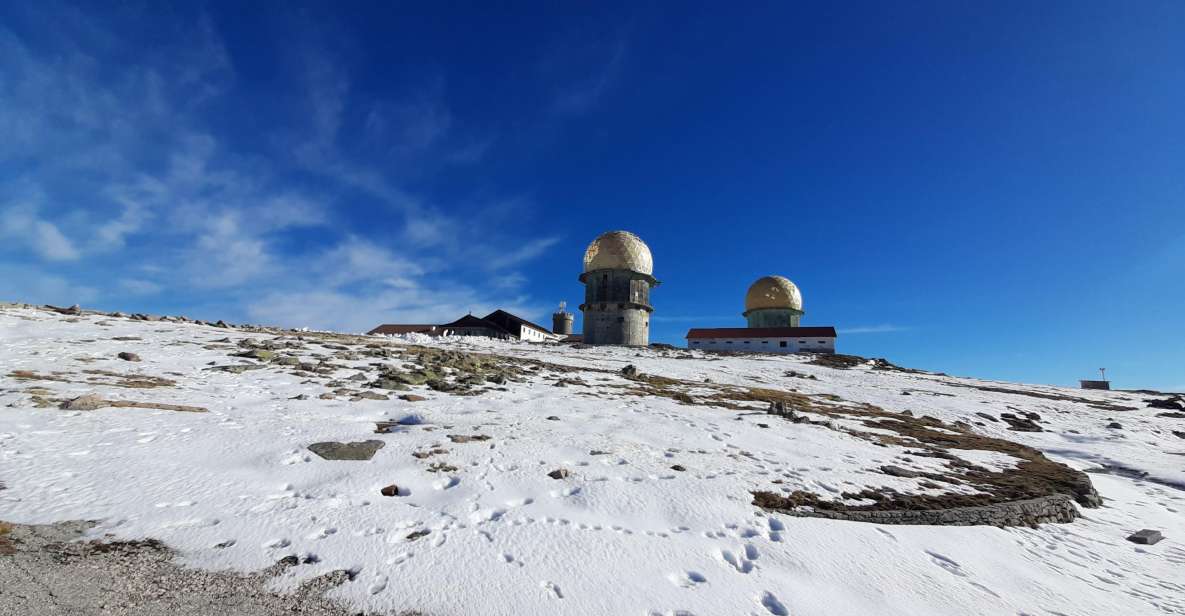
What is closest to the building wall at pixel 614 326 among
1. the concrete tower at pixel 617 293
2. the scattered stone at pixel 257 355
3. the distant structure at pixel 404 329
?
the concrete tower at pixel 617 293

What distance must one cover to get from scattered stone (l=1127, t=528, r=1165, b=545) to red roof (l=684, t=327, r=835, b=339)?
146 ft

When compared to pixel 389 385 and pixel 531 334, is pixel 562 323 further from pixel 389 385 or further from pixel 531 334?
pixel 389 385

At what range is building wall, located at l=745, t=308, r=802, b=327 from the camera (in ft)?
169

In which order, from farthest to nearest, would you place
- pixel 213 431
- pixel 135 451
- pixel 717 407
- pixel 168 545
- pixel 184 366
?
pixel 717 407, pixel 184 366, pixel 213 431, pixel 135 451, pixel 168 545

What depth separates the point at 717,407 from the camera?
12.4m

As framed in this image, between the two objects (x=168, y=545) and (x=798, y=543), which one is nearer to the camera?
(x=168, y=545)

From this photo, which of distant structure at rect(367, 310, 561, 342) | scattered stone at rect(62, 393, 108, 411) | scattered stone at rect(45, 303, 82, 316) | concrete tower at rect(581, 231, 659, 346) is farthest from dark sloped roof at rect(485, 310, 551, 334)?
scattered stone at rect(62, 393, 108, 411)

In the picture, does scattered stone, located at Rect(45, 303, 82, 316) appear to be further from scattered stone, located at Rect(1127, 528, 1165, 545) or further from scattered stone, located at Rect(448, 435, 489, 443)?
scattered stone, located at Rect(1127, 528, 1165, 545)

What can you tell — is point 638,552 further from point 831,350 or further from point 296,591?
point 831,350

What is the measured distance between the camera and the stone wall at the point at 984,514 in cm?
568

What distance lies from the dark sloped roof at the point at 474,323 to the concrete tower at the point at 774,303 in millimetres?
30066

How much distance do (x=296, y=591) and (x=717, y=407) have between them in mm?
10453

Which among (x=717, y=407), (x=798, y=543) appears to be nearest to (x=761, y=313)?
(x=717, y=407)

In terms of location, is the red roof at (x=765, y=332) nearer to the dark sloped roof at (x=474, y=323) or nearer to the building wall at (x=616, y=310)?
the building wall at (x=616, y=310)
